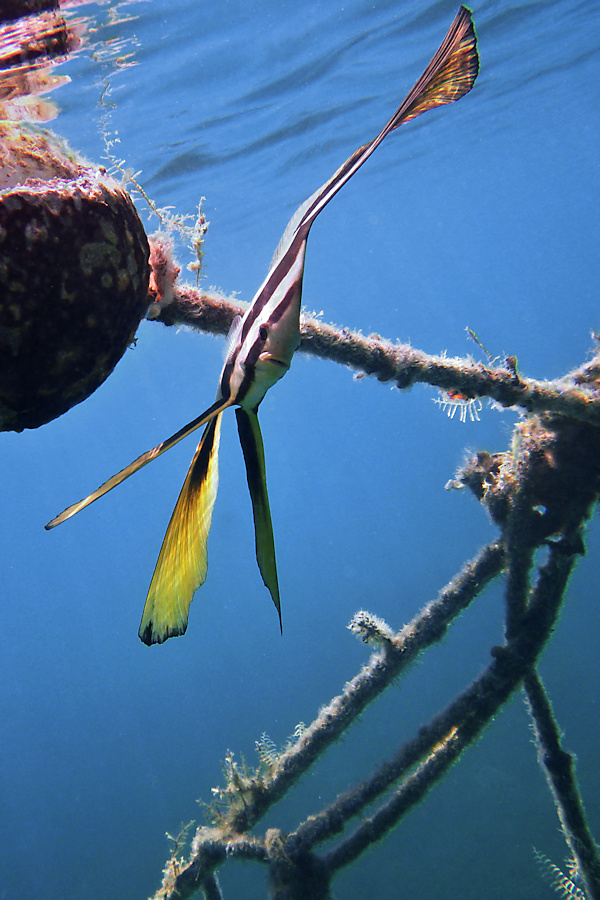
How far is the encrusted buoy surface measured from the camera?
1311 mm

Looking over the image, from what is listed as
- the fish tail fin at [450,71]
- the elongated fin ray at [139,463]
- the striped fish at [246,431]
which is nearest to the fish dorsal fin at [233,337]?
the striped fish at [246,431]

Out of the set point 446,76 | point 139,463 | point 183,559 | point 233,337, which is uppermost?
point 446,76

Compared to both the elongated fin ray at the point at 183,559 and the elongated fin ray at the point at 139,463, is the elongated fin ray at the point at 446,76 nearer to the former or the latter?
the elongated fin ray at the point at 139,463

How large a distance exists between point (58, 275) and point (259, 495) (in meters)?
0.94

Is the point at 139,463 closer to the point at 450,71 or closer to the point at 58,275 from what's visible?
the point at 58,275

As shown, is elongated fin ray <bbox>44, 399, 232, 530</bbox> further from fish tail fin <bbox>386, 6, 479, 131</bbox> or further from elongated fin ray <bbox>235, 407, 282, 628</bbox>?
fish tail fin <bbox>386, 6, 479, 131</bbox>

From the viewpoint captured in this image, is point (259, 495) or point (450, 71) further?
point (450, 71)

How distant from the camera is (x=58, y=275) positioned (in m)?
1.37

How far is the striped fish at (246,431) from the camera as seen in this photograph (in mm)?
853

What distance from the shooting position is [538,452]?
11.2 feet

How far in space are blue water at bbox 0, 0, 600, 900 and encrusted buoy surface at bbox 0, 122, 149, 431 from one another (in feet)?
1.66

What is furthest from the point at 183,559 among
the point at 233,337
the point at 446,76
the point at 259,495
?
the point at 446,76

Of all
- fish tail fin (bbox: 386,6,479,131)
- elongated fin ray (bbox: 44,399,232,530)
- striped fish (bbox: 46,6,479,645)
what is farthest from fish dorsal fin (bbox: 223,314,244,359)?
fish tail fin (bbox: 386,6,479,131)

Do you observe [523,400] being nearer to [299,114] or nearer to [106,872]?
[299,114]
